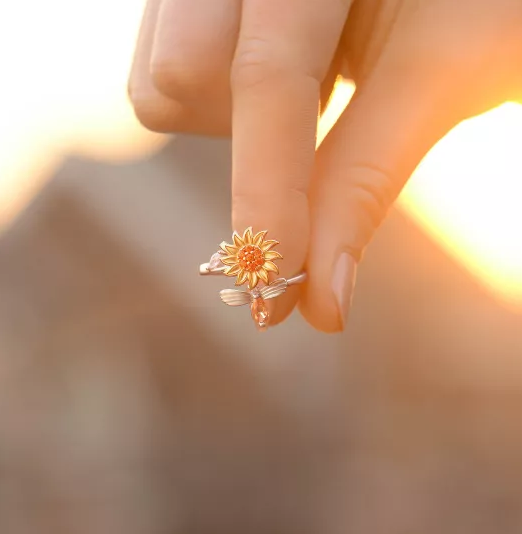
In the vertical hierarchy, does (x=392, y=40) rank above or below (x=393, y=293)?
above

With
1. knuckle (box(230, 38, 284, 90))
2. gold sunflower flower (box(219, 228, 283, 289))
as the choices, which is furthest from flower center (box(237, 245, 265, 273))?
knuckle (box(230, 38, 284, 90))

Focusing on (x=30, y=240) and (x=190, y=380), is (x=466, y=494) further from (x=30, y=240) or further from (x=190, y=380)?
(x=30, y=240)

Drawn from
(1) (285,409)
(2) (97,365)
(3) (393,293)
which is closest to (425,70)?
(3) (393,293)

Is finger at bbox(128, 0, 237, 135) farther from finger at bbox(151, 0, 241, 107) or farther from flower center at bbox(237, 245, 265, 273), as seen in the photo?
flower center at bbox(237, 245, 265, 273)

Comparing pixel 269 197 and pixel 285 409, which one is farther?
pixel 285 409

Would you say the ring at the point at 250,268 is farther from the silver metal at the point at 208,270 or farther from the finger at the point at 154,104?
the finger at the point at 154,104

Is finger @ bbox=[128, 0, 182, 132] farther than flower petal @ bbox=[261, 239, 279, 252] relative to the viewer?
Yes

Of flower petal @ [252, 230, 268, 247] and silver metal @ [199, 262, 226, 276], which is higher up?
flower petal @ [252, 230, 268, 247]
